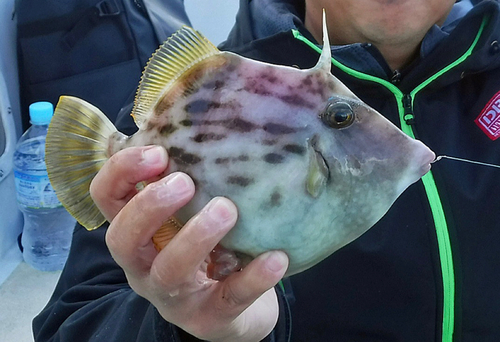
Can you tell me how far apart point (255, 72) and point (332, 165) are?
0.13m

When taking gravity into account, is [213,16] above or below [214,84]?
below

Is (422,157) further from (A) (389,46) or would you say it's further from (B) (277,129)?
(A) (389,46)

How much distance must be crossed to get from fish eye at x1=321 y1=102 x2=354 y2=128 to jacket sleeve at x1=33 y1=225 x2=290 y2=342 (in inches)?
14.7

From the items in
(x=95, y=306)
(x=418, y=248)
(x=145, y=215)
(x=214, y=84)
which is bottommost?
(x=95, y=306)

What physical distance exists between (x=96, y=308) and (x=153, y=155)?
1.45ft

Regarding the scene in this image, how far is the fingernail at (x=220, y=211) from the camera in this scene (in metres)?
0.52

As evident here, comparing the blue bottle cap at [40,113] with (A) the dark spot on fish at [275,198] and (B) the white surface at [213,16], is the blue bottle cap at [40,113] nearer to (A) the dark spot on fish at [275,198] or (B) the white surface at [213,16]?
(B) the white surface at [213,16]

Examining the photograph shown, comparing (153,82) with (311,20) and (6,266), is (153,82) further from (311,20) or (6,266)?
(6,266)

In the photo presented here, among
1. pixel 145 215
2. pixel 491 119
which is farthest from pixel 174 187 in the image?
pixel 491 119

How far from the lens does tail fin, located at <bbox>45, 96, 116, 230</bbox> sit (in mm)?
656

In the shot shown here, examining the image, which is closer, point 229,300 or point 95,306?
point 229,300

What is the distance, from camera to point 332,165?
1.81ft

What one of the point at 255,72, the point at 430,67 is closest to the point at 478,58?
the point at 430,67

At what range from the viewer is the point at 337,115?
0.55 metres
